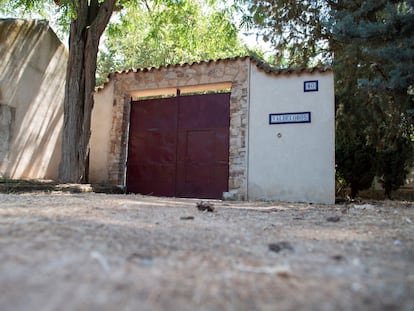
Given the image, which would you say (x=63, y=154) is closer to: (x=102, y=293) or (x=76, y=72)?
(x=76, y=72)

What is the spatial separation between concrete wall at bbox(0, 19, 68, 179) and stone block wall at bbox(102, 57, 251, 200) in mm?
1335

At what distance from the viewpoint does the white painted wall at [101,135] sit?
24.3ft

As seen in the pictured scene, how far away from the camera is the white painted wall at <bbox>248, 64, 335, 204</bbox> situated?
5715mm

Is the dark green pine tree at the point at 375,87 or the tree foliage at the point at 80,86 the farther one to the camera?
the tree foliage at the point at 80,86

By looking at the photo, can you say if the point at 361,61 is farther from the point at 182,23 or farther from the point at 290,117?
the point at 182,23

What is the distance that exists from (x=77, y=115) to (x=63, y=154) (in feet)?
2.53

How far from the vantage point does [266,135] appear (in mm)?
6102

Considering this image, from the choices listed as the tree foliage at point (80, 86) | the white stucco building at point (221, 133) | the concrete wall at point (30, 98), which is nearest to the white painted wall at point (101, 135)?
the white stucco building at point (221, 133)

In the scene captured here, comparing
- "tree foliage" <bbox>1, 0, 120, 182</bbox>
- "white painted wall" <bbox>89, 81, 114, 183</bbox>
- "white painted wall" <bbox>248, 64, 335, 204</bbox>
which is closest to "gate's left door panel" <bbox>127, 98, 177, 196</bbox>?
"white painted wall" <bbox>89, 81, 114, 183</bbox>

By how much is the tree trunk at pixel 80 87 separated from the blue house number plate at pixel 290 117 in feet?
11.4

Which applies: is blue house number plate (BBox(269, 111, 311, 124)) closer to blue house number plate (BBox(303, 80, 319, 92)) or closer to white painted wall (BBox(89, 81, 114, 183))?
blue house number plate (BBox(303, 80, 319, 92))

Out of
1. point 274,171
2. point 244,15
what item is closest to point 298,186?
point 274,171

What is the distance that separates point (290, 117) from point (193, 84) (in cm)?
203

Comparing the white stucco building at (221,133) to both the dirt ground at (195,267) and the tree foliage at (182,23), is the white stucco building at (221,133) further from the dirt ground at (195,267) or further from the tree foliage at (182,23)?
the dirt ground at (195,267)
